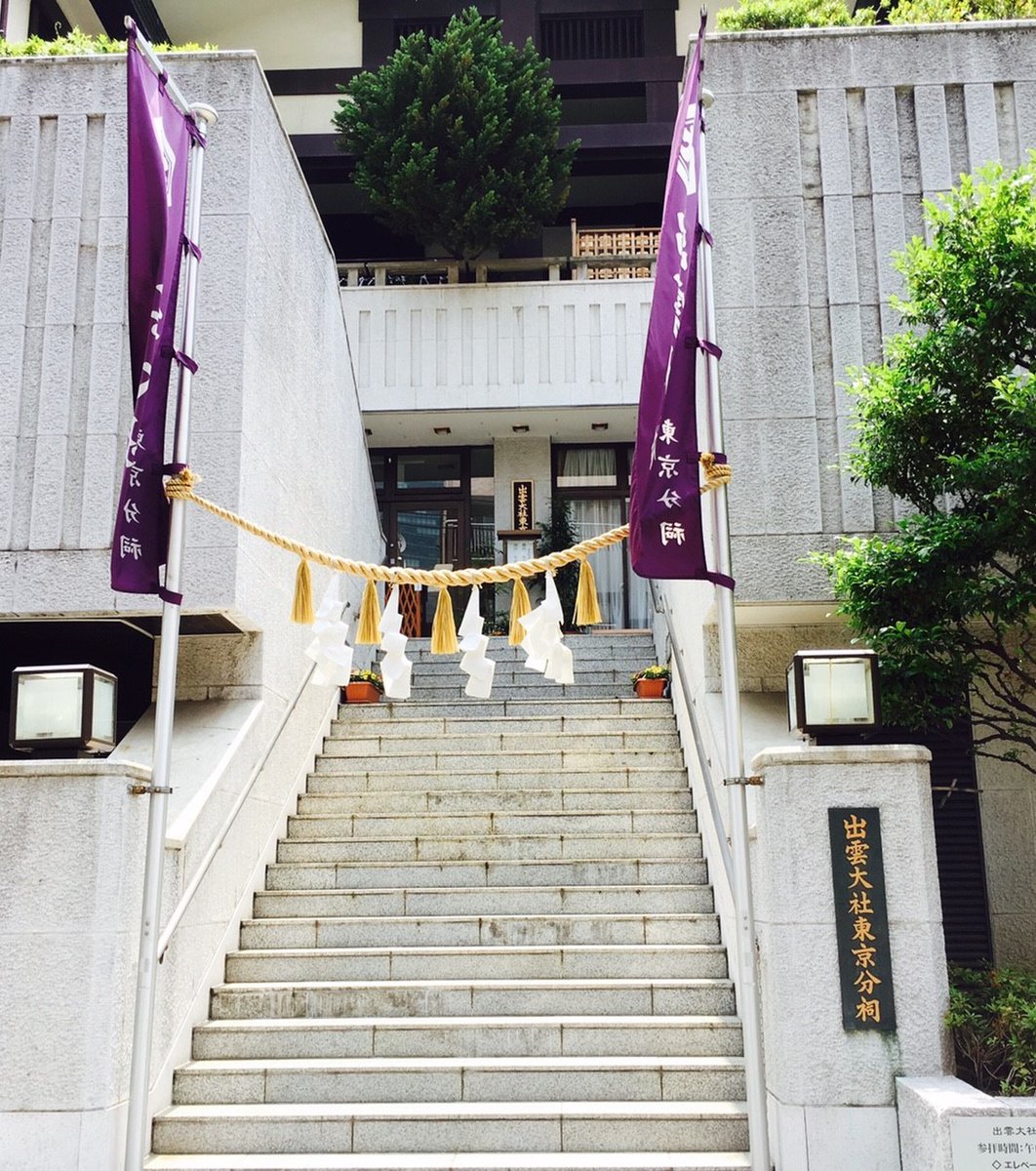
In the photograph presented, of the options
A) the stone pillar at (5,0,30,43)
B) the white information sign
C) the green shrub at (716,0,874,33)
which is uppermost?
the stone pillar at (5,0,30,43)

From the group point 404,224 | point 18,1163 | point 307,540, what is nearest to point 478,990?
point 18,1163

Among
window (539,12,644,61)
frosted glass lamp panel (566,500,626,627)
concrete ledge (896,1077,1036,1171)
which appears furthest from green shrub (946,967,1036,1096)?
window (539,12,644,61)

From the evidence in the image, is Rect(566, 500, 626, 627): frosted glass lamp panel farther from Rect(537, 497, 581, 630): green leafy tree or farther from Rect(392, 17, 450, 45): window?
Rect(392, 17, 450, 45): window

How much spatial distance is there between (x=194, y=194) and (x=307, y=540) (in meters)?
4.17

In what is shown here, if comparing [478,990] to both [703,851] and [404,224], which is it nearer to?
[703,851]

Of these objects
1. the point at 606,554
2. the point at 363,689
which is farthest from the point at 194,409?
the point at 606,554

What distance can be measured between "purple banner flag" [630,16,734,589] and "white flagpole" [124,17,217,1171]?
2.24 m

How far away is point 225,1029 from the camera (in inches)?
253

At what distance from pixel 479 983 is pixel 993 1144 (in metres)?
2.97

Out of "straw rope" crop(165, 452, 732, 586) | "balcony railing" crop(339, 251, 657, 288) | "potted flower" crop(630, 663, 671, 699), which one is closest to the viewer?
"straw rope" crop(165, 452, 732, 586)

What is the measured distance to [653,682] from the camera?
10.8m

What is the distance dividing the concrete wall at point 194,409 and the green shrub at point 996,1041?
4.12m

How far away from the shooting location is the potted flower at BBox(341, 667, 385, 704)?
35.6 feet

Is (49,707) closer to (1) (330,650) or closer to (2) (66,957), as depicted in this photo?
(2) (66,957)
